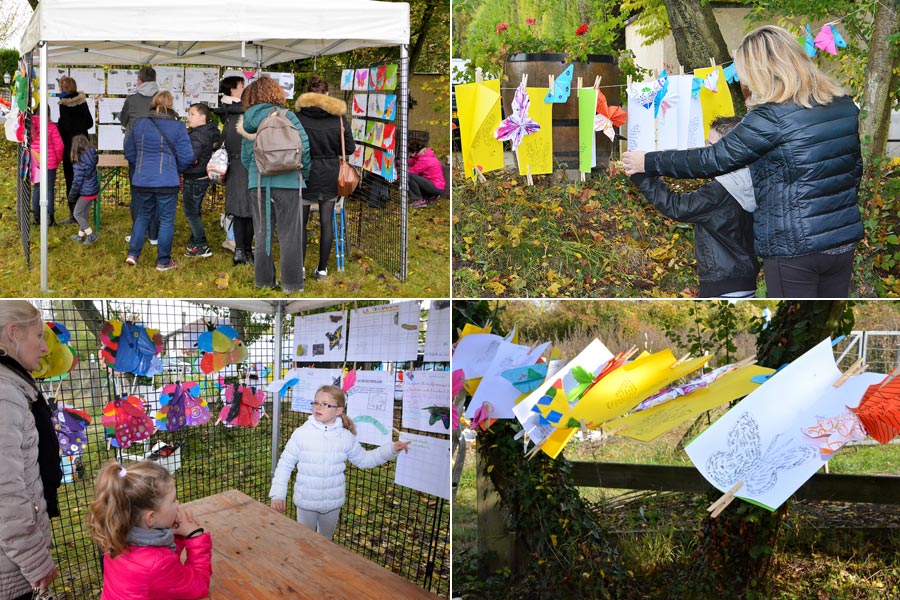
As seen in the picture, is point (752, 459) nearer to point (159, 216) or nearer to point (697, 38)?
point (697, 38)

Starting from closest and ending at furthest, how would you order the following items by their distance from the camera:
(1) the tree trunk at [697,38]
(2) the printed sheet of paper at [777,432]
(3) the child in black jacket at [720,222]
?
(2) the printed sheet of paper at [777,432] → (3) the child in black jacket at [720,222] → (1) the tree trunk at [697,38]

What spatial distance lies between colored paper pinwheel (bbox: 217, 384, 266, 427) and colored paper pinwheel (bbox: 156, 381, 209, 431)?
15 centimetres

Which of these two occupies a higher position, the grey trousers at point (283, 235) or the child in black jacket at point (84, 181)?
the child in black jacket at point (84, 181)

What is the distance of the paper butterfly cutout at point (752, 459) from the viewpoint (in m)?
2.19

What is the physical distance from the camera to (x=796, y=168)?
9.25 ft

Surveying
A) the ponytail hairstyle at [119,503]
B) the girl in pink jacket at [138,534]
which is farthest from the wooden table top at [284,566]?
the ponytail hairstyle at [119,503]

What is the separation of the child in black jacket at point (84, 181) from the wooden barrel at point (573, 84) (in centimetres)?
337

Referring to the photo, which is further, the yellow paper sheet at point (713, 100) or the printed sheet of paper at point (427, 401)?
the yellow paper sheet at point (713, 100)

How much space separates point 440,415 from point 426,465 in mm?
276

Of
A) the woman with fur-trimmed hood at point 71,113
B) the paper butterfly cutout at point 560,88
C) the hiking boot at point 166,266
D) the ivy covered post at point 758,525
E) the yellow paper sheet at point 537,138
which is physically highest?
the woman with fur-trimmed hood at point 71,113

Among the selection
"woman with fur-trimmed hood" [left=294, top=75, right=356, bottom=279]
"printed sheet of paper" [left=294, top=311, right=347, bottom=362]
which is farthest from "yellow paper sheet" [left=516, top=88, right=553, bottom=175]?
"printed sheet of paper" [left=294, top=311, right=347, bottom=362]

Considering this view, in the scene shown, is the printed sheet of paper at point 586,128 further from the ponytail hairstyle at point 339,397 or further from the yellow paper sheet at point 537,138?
the ponytail hairstyle at point 339,397

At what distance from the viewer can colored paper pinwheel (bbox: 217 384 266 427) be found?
4539mm

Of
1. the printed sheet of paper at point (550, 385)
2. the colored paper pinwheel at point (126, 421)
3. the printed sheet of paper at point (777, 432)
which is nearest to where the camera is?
the printed sheet of paper at point (777, 432)
